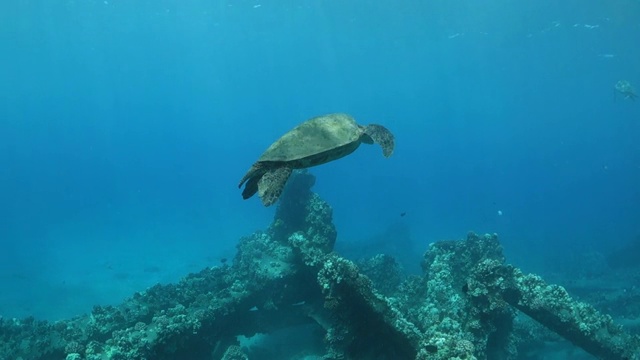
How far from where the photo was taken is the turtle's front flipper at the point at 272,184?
524 cm

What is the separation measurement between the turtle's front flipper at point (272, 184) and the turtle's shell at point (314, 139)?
8.1 inches

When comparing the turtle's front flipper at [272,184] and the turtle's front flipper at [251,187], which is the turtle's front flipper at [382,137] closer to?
the turtle's front flipper at [272,184]

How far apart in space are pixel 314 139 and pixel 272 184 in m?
1.07

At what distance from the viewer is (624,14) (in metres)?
42.3

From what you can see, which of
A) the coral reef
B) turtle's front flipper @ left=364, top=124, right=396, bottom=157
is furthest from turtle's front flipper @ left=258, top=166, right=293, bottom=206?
the coral reef

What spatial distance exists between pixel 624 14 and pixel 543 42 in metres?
15.4

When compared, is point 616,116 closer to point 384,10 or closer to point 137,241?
point 384,10

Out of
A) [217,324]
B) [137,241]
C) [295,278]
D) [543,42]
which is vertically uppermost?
[543,42]

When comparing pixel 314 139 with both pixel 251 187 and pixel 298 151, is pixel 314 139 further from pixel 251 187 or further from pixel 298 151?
pixel 251 187

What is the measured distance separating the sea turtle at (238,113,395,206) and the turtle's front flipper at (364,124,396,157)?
0.05 feet

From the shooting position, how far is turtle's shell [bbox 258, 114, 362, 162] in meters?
5.80

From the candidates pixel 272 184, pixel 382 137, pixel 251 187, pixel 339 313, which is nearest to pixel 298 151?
pixel 272 184

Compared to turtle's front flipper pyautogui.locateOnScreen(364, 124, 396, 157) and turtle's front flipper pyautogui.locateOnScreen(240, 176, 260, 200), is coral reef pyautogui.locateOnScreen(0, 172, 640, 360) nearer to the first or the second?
turtle's front flipper pyautogui.locateOnScreen(364, 124, 396, 157)

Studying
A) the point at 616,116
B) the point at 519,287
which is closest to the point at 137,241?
the point at 519,287
